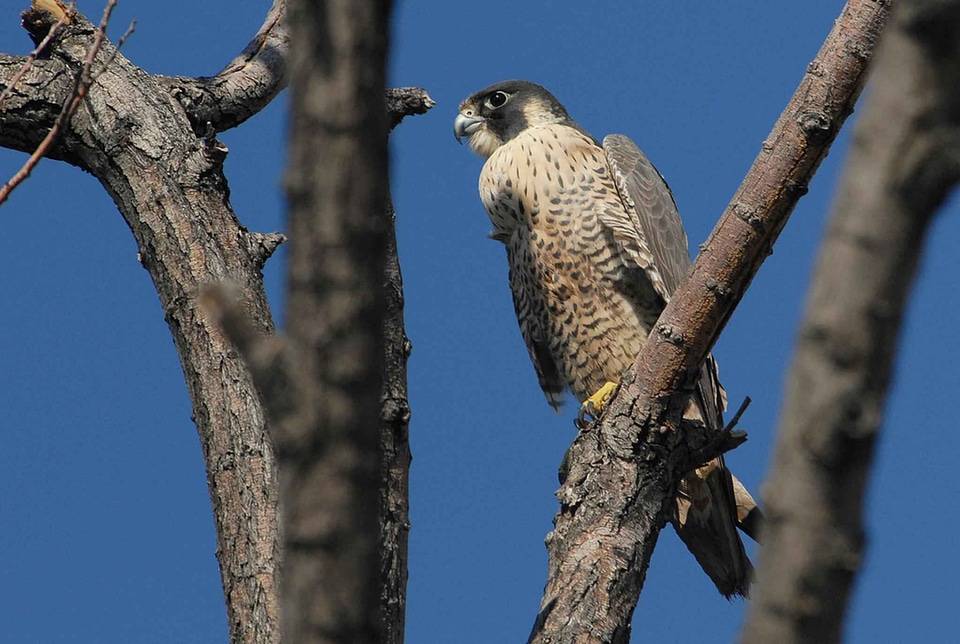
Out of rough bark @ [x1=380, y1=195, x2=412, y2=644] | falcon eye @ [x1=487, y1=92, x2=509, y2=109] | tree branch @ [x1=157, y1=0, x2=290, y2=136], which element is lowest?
rough bark @ [x1=380, y1=195, x2=412, y2=644]

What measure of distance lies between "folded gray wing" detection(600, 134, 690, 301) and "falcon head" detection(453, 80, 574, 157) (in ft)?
2.50

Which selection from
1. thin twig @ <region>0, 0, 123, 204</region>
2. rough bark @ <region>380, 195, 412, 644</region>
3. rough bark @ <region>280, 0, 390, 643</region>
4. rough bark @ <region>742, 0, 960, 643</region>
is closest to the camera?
rough bark @ <region>742, 0, 960, 643</region>

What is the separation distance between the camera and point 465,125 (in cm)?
616

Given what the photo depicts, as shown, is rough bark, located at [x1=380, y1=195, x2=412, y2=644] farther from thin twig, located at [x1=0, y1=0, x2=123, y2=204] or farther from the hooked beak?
the hooked beak

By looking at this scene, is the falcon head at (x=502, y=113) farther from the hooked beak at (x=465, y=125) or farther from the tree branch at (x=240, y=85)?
the tree branch at (x=240, y=85)

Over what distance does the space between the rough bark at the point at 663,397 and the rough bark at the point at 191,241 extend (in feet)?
2.64

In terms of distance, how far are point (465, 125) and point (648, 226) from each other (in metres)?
1.45

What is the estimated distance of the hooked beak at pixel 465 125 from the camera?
613cm

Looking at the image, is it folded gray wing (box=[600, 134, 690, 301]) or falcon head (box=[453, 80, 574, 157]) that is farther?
falcon head (box=[453, 80, 574, 157])

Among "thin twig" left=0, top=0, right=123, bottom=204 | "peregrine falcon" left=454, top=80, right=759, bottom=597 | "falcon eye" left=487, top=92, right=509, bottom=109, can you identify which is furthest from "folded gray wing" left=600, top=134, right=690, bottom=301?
"thin twig" left=0, top=0, right=123, bottom=204

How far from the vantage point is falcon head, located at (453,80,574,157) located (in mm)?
5977

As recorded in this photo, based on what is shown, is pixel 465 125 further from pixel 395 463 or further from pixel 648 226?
pixel 395 463

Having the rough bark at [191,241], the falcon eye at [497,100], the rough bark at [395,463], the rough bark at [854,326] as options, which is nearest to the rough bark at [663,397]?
the rough bark at [395,463]

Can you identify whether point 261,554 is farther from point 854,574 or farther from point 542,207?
point 542,207
